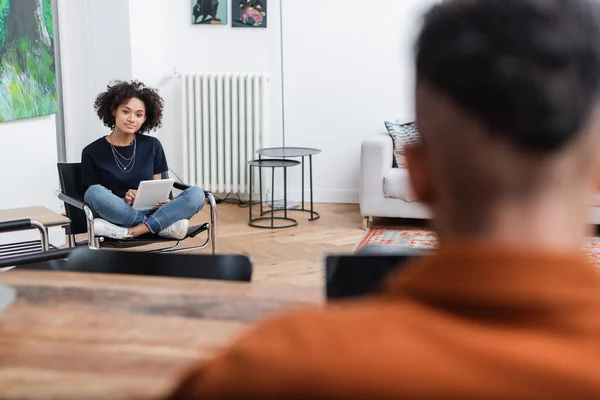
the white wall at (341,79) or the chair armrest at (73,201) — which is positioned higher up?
the white wall at (341,79)

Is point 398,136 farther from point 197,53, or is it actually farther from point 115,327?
point 115,327

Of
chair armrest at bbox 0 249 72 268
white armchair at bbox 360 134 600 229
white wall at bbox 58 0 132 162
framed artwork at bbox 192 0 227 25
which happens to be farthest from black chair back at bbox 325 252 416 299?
framed artwork at bbox 192 0 227 25

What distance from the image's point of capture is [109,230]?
12.8 feet

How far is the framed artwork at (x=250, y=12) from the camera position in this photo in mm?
6164

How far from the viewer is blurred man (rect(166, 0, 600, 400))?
0.59m

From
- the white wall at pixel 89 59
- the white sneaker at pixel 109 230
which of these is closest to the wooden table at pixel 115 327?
the white sneaker at pixel 109 230

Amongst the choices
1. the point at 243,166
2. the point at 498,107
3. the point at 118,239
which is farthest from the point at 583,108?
the point at 243,166

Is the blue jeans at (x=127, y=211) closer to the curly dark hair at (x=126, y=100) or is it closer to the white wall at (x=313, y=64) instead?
the curly dark hair at (x=126, y=100)

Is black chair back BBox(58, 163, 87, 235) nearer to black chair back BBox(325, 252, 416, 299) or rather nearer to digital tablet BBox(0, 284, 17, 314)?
digital tablet BBox(0, 284, 17, 314)

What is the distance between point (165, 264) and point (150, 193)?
2.26 meters

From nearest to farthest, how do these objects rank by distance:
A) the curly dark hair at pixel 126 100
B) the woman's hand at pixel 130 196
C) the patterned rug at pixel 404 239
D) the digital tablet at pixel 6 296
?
the digital tablet at pixel 6 296
the woman's hand at pixel 130 196
the curly dark hair at pixel 126 100
the patterned rug at pixel 404 239

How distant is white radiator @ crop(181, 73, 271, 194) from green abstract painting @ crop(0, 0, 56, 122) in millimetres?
1428

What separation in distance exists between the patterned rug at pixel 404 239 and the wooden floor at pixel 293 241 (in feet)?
0.25

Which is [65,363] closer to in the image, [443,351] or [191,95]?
[443,351]
